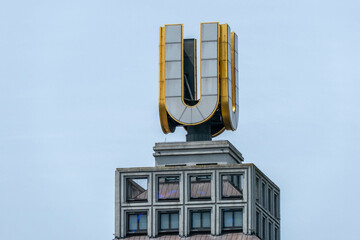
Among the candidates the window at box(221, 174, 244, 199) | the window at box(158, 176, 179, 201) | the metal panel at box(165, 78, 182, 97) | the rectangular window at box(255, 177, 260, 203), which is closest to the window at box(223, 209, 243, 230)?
the window at box(221, 174, 244, 199)

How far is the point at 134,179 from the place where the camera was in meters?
182

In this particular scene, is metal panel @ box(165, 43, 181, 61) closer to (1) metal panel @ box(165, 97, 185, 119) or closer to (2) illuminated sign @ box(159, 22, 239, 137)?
(2) illuminated sign @ box(159, 22, 239, 137)

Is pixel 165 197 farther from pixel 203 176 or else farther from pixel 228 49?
pixel 228 49

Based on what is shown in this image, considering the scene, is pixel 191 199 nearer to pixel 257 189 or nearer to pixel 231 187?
pixel 231 187

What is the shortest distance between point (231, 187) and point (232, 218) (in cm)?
350

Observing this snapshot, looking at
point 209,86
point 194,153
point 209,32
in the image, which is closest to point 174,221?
point 194,153

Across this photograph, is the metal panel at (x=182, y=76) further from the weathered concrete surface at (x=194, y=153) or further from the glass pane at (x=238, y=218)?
the glass pane at (x=238, y=218)

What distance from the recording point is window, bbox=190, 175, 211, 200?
7087 inches

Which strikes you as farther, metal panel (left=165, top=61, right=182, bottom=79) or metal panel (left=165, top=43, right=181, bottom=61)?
metal panel (left=165, top=43, right=181, bottom=61)

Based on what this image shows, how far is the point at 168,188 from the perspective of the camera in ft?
597

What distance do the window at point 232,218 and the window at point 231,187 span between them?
1.44 metres

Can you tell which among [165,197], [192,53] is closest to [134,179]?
[165,197]

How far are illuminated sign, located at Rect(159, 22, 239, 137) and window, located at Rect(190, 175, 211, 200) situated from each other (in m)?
6.08

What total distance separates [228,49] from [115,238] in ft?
76.4
